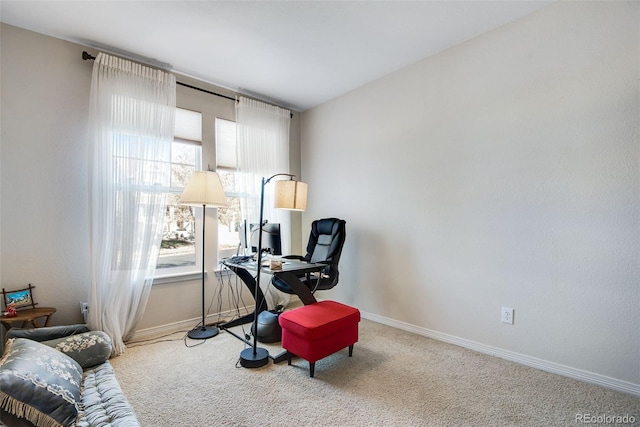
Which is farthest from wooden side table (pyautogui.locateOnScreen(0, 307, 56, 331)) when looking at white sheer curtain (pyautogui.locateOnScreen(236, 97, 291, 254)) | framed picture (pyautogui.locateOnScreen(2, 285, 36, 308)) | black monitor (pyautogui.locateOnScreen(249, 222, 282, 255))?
white sheer curtain (pyautogui.locateOnScreen(236, 97, 291, 254))

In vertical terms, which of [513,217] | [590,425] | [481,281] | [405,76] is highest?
[405,76]

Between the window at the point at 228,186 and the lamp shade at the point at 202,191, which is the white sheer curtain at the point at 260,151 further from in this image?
the lamp shade at the point at 202,191

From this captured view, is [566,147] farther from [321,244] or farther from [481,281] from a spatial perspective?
[321,244]

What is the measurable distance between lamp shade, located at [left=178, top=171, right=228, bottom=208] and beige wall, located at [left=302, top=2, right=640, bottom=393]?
5.45ft

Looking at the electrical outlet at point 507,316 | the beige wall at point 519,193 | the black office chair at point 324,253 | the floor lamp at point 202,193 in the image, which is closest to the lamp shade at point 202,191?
the floor lamp at point 202,193

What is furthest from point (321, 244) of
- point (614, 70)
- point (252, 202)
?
point (614, 70)

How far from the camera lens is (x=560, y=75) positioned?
2.12m

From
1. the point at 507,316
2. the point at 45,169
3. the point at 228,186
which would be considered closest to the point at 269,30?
the point at 228,186

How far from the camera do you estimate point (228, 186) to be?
3521 millimetres

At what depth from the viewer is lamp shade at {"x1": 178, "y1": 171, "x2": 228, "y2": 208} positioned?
107 inches

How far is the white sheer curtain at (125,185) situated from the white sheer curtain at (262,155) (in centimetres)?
86

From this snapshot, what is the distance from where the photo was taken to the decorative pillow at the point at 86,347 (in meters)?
2.05

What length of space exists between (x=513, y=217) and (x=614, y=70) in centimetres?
112

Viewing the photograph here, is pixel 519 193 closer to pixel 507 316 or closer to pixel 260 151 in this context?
pixel 507 316
